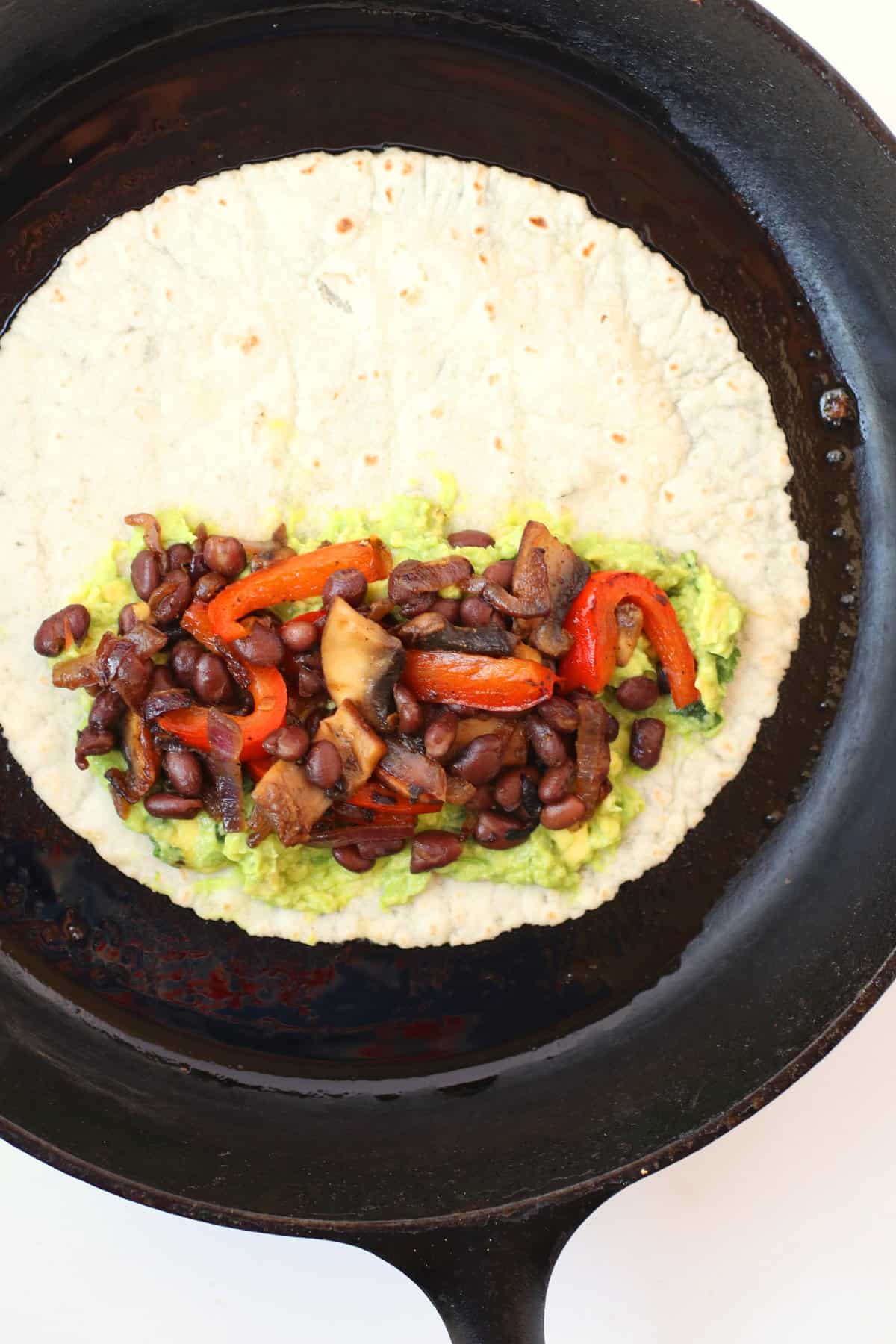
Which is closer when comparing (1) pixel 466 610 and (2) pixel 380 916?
(1) pixel 466 610

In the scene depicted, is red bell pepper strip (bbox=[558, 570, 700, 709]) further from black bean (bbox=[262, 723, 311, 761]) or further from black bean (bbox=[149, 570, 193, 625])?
black bean (bbox=[149, 570, 193, 625])

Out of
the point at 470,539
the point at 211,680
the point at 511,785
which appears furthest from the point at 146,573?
the point at 511,785

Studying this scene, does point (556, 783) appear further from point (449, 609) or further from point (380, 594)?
point (380, 594)

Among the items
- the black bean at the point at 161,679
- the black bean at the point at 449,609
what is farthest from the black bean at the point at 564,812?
the black bean at the point at 161,679

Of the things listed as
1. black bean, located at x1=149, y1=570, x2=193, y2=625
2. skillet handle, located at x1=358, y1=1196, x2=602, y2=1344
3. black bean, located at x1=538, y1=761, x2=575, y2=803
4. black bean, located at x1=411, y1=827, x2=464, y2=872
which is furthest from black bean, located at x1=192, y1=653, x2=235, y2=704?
skillet handle, located at x1=358, y1=1196, x2=602, y2=1344

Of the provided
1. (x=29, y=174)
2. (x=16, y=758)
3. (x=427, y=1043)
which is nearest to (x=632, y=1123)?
(x=427, y=1043)

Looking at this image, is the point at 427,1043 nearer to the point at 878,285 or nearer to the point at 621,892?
the point at 621,892
